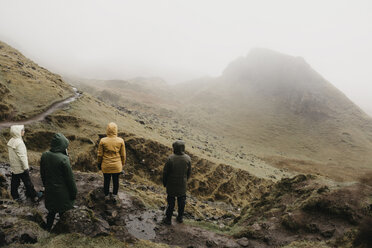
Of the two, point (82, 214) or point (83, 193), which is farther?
point (83, 193)

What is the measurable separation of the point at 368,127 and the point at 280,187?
88.4 meters

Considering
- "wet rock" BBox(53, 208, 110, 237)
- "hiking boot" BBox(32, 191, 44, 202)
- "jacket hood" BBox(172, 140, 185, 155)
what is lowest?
"hiking boot" BBox(32, 191, 44, 202)

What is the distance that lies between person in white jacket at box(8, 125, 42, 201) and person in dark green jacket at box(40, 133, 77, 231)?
312 centimetres

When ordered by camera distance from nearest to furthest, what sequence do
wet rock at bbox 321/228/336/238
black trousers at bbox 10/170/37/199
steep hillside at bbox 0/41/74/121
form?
1. wet rock at bbox 321/228/336/238
2. black trousers at bbox 10/170/37/199
3. steep hillside at bbox 0/41/74/121

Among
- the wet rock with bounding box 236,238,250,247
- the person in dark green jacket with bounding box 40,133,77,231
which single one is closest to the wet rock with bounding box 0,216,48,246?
the person in dark green jacket with bounding box 40,133,77,231

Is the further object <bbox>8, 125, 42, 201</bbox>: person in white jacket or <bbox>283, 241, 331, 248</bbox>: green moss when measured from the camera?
<bbox>8, 125, 42, 201</bbox>: person in white jacket

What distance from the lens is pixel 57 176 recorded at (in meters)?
6.79

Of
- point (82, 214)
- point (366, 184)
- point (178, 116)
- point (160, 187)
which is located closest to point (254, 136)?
point (178, 116)

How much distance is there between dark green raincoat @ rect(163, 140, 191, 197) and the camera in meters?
9.04

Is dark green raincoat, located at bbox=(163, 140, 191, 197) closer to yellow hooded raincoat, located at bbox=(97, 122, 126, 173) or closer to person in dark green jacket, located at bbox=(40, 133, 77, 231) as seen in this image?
yellow hooded raincoat, located at bbox=(97, 122, 126, 173)

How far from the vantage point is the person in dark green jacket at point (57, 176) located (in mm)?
6699

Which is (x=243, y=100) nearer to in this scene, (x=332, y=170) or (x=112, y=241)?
(x=332, y=170)

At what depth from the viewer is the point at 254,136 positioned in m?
74.9

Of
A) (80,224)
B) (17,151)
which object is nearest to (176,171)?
(80,224)
